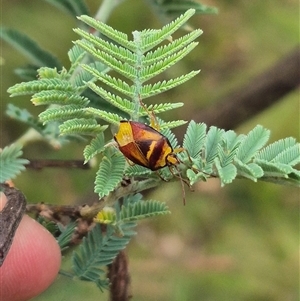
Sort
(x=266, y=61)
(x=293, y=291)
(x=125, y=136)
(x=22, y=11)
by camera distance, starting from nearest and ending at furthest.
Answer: (x=125, y=136)
(x=293, y=291)
(x=22, y=11)
(x=266, y=61)

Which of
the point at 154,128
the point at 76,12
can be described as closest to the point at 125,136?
the point at 154,128

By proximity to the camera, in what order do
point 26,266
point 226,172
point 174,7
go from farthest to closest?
point 174,7 → point 26,266 → point 226,172

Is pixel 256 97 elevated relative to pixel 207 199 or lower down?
elevated

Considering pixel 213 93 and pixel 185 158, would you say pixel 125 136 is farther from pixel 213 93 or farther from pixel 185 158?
pixel 213 93

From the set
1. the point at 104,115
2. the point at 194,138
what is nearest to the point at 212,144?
the point at 194,138

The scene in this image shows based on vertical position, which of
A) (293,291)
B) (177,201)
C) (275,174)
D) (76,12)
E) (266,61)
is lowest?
(293,291)

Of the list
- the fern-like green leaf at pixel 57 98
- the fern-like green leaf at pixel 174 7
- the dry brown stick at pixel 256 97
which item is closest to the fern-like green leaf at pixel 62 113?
the fern-like green leaf at pixel 57 98

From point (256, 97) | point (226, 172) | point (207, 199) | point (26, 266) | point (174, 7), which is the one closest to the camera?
point (226, 172)

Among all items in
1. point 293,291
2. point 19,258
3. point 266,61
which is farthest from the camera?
point 266,61

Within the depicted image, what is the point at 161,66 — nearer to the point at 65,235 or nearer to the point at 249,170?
the point at 249,170
